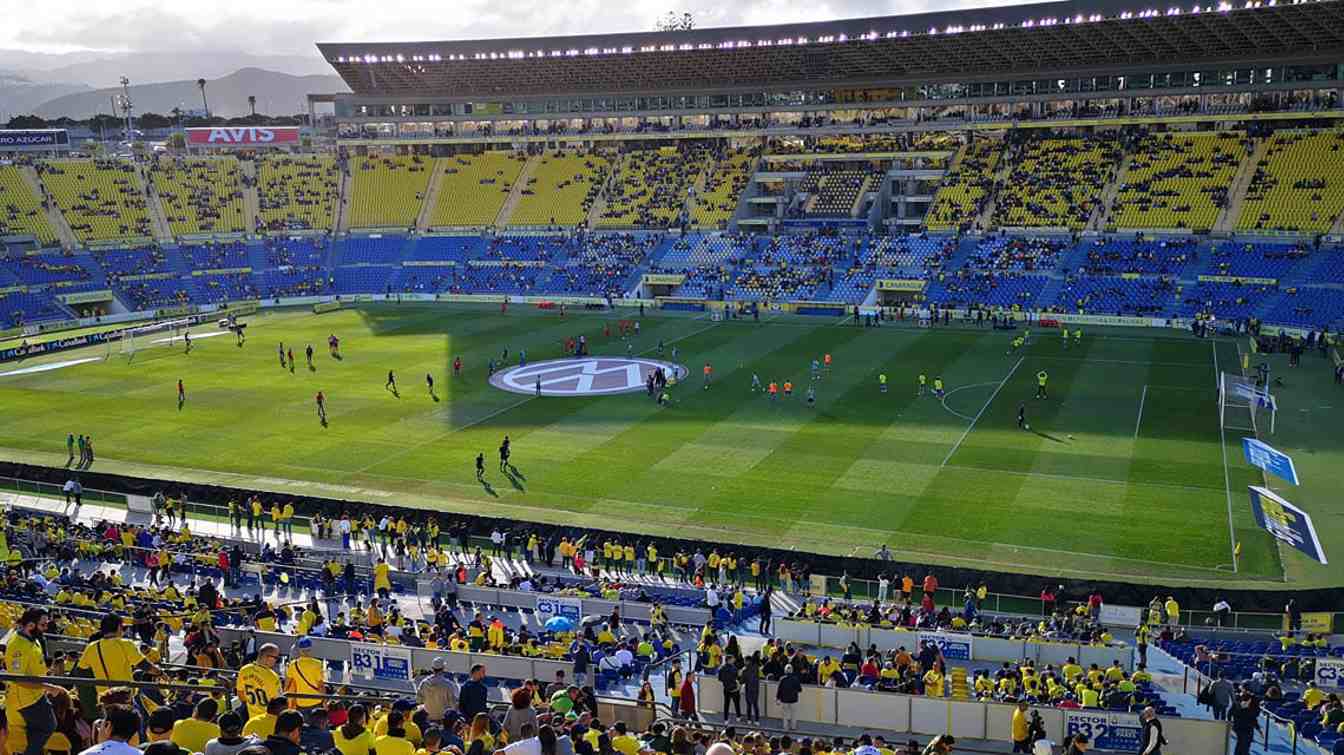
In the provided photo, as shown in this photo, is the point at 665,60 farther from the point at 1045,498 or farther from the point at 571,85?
the point at 1045,498

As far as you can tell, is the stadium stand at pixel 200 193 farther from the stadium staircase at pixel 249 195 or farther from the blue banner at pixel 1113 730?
the blue banner at pixel 1113 730

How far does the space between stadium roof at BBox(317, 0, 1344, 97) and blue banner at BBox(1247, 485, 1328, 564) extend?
48.9 meters

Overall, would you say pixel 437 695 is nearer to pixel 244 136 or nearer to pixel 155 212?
pixel 155 212

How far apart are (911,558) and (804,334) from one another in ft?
109

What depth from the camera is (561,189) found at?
89875 millimetres

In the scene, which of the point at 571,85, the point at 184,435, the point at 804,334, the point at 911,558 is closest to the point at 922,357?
the point at 804,334

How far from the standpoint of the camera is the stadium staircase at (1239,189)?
65.7m

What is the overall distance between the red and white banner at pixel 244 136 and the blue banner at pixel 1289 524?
318ft

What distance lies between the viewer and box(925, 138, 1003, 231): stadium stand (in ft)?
242

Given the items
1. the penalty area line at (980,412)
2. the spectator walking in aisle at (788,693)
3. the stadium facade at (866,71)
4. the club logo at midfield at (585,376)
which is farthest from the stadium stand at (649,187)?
the spectator walking in aisle at (788,693)

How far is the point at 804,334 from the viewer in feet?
196

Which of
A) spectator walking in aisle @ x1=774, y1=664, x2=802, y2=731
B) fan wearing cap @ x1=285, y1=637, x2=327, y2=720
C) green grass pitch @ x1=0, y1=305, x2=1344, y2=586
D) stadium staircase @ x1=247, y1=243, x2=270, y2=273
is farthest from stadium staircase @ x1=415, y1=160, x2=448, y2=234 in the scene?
fan wearing cap @ x1=285, y1=637, x2=327, y2=720

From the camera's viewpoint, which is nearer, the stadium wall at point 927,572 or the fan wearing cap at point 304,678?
the fan wearing cap at point 304,678

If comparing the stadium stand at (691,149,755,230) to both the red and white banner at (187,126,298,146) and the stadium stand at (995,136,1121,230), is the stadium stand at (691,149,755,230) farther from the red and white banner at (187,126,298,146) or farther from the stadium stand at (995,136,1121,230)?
the red and white banner at (187,126,298,146)
